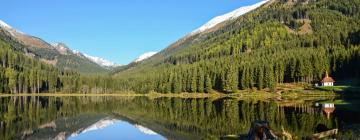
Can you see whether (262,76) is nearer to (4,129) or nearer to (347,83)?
(347,83)

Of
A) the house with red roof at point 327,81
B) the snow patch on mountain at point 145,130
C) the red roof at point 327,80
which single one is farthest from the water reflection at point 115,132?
the red roof at point 327,80

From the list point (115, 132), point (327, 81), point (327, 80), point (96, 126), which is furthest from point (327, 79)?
point (115, 132)

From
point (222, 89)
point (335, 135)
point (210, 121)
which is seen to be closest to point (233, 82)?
point (222, 89)

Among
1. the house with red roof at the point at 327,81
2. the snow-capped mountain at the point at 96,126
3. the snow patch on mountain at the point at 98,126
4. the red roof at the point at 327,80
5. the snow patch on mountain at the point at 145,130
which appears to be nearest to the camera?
the snow patch on mountain at the point at 145,130

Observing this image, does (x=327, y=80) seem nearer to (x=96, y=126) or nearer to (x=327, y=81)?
(x=327, y=81)

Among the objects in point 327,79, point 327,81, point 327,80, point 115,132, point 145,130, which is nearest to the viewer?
point 115,132

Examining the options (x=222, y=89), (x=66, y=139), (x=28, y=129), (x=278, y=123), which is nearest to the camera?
(x=66, y=139)

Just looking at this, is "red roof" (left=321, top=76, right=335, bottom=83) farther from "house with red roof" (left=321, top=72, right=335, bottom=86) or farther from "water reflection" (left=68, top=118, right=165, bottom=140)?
"water reflection" (left=68, top=118, right=165, bottom=140)

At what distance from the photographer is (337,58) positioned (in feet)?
618

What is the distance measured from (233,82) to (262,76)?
1358 centimetres

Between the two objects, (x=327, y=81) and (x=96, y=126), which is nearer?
(x=96, y=126)

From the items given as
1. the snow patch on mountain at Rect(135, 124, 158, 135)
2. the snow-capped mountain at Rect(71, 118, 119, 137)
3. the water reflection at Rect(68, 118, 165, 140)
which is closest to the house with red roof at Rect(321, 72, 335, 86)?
the snow-capped mountain at Rect(71, 118, 119, 137)

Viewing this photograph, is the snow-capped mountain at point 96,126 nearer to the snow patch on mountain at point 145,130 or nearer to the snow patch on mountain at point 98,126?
the snow patch on mountain at point 98,126

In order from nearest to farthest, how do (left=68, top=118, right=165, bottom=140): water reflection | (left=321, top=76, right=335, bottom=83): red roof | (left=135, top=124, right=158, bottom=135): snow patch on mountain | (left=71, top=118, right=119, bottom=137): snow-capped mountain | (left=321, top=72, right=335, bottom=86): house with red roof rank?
(left=68, top=118, right=165, bottom=140): water reflection < (left=135, top=124, right=158, bottom=135): snow patch on mountain < (left=71, top=118, right=119, bottom=137): snow-capped mountain < (left=321, top=72, right=335, bottom=86): house with red roof < (left=321, top=76, right=335, bottom=83): red roof
